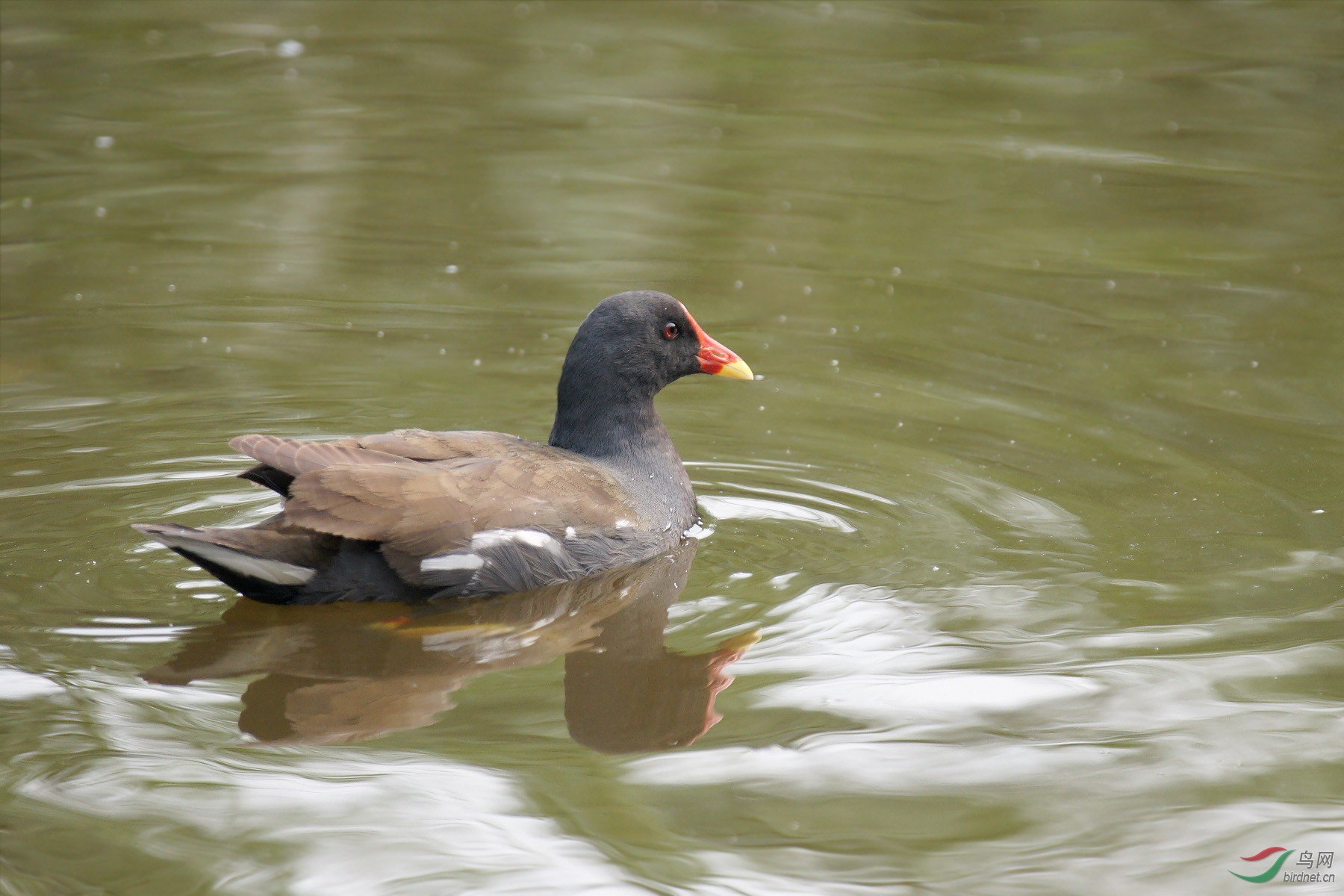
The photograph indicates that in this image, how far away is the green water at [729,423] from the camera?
154 inches

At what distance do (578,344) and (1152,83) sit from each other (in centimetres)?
761

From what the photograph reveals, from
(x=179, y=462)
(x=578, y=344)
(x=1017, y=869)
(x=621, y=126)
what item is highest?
(x=621, y=126)

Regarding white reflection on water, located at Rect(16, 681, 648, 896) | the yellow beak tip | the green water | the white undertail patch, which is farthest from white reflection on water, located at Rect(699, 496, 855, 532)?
white reflection on water, located at Rect(16, 681, 648, 896)

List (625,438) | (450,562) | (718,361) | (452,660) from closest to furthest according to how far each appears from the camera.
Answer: (452,660), (450,562), (625,438), (718,361)

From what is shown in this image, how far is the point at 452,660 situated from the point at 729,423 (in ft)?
8.36

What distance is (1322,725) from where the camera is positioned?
4.39 metres

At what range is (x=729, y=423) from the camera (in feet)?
23.2

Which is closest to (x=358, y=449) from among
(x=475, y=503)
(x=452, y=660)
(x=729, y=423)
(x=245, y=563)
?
(x=475, y=503)

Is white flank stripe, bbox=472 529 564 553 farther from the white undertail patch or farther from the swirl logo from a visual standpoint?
the swirl logo

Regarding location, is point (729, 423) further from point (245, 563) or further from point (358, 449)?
point (245, 563)

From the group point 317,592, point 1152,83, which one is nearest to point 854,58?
point 1152,83

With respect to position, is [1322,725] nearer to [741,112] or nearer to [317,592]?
[317,592]

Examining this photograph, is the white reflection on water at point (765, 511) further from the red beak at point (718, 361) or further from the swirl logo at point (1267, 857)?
the swirl logo at point (1267, 857)

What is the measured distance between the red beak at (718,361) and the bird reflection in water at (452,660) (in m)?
1.10
